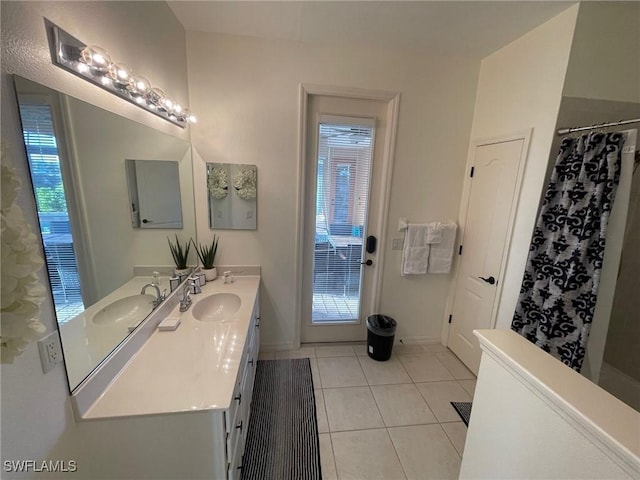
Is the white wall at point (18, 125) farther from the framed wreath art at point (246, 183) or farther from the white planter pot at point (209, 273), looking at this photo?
the white planter pot at point (209, 273)

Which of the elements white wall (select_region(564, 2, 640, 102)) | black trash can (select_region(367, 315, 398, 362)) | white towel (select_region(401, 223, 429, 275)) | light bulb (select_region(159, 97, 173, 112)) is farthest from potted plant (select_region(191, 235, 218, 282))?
white wall (select_region(564, 2, 640, 102))

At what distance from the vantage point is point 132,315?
1365 mm

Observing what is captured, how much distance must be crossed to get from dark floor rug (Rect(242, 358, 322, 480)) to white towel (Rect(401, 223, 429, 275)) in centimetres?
136

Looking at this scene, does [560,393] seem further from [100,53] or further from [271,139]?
[271,139]

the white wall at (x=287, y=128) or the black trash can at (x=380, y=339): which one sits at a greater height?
the white wall at (x=287, y=128)

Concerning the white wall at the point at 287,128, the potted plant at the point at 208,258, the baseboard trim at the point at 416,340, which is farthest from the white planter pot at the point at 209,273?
the baseboard trim at the point at 416,340

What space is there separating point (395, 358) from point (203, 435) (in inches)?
79.2

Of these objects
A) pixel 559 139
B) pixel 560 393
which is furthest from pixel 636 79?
pixel 560 393

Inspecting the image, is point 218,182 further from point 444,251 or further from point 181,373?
point 444,251

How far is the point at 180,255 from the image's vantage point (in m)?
1.97

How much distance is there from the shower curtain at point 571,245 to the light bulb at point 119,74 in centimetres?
246

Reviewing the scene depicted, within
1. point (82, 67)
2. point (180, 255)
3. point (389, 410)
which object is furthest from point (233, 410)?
point (82, 67)

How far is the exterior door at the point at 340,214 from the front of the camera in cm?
233

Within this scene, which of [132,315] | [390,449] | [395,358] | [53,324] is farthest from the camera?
[395,358]
